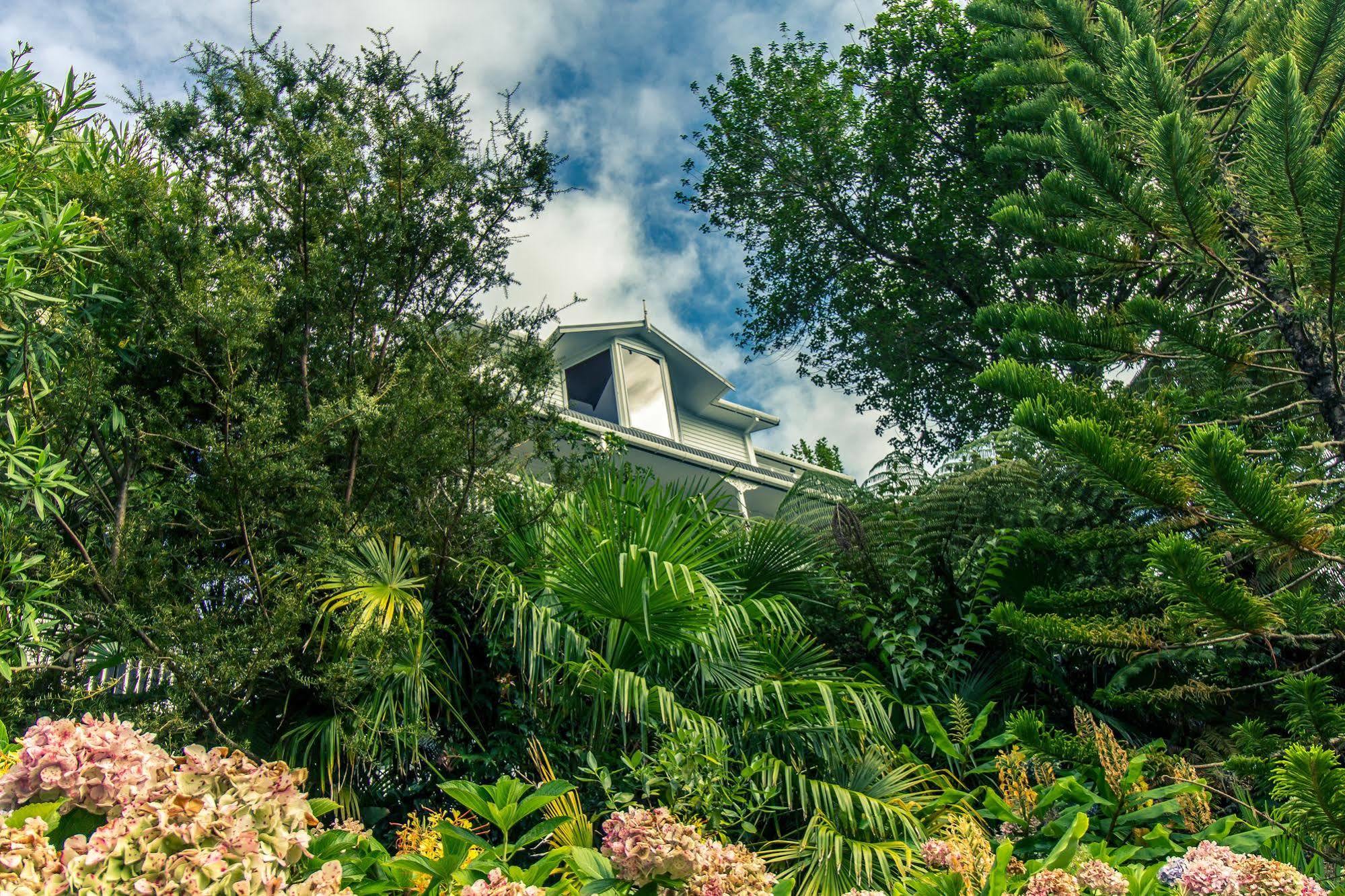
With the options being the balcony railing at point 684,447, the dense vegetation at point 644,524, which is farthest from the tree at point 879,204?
the dense vegetation at point 644,524

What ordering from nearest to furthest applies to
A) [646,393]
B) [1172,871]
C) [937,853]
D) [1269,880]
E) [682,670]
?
[1269,880] < [1172,871] < [937,853] < [682,670] < [646,393]

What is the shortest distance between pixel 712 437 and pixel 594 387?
2.35 m

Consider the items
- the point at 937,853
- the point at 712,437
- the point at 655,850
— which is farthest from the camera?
the point at 712,437

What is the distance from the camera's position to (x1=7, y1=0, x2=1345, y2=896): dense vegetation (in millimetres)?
4324

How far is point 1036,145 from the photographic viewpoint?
686cm

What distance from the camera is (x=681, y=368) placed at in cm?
1722

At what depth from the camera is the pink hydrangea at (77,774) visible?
1896 mm

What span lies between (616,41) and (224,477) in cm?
456

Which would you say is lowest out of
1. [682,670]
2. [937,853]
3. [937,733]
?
[937,853]

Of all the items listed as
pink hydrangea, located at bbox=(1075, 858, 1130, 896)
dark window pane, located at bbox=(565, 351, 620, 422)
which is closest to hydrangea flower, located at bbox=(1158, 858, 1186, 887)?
pink hydrangea, located at bbox=(1075, 858, 1130, 896)

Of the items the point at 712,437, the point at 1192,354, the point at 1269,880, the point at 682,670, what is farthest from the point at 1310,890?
the point at 712,437

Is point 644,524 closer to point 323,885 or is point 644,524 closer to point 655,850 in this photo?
point 655,850

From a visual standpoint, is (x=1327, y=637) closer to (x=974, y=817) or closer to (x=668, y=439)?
(x=974, y=817)

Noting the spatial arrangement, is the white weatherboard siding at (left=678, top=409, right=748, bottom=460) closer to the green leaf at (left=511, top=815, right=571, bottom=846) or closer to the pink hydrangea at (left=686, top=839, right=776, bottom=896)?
the green leaf at (left=511, top=815, right=571, bottom=846)
